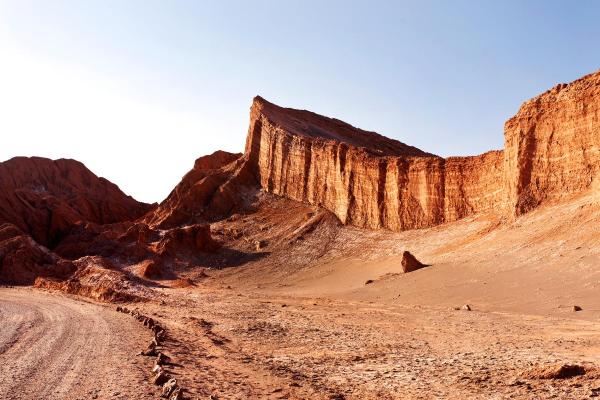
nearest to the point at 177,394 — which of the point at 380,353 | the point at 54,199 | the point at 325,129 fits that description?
the point at 380,353

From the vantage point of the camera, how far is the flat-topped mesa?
120ft

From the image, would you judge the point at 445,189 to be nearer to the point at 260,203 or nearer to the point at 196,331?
the point at 260,203

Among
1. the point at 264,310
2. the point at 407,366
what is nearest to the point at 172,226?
the point at 264,310

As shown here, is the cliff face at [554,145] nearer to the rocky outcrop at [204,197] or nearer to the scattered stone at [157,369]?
the scattered stone at [157,369]

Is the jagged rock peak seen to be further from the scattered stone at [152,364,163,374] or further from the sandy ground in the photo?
the scattered stone at [152,364,163,374]

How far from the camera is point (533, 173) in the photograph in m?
30.0

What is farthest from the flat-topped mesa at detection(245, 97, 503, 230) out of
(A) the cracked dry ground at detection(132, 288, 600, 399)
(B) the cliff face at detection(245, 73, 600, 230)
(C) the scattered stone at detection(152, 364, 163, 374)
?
(C) the scattered stone at detection(152, 364, 163, 374)

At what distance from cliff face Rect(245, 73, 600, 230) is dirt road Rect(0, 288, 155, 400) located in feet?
71.6

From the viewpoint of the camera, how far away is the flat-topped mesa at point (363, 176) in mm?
36656

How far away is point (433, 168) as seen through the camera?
1535 inches

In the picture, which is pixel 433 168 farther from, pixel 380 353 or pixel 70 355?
pixel 70 355

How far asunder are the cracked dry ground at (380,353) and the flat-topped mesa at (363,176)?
58.7 ft

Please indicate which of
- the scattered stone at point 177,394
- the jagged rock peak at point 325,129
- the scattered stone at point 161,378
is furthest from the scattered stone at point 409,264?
the jagged rock peak at point 325,129

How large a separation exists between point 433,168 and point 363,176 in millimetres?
7065
